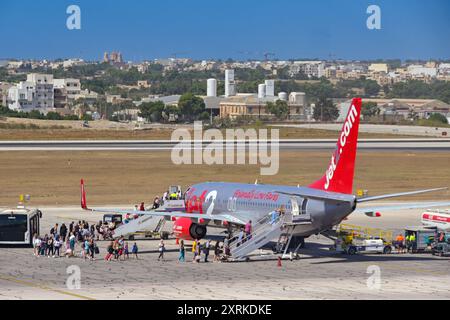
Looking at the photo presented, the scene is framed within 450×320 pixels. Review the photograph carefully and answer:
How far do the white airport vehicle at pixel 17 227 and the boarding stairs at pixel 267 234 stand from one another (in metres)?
15.7

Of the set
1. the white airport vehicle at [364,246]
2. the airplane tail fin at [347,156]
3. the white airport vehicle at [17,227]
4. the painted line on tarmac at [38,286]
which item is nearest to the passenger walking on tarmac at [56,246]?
the white airport vehicle at [17,227]

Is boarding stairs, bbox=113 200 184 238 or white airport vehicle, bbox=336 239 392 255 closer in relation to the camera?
white airport vehicle, bbox=336 239 392 255

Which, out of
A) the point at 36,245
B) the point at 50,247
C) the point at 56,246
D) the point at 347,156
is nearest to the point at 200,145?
the point at 36,245

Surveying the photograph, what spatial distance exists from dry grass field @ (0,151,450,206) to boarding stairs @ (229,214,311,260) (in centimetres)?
3347

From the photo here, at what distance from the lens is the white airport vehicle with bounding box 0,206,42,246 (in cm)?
7431

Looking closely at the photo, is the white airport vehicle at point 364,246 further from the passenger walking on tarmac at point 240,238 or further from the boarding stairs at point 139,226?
the boarding stairs at point 139,226

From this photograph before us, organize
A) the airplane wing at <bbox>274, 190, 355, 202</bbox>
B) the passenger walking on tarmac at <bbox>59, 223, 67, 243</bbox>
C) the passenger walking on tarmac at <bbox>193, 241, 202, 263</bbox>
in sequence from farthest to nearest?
the passenger walking on tarmac at <bbox>59, 223, 67, 243</bbox> < the passenger walking on tarmac at <bbox>193, 241, 202, 263</bbox> < the airplane wing at <bbox>274, 190, 355, 202</bbox>

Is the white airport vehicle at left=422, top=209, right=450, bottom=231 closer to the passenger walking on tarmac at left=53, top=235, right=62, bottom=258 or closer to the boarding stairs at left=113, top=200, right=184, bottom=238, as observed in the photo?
the boarding stairs at left=113, top=200, right=184, bottom=238

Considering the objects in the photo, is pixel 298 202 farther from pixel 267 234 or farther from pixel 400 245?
pixel 400 245

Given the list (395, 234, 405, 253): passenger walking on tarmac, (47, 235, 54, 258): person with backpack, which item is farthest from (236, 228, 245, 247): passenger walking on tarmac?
(47, 235, 54, 258): person with backpack
